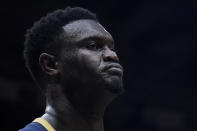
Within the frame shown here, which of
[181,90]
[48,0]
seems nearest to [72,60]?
[48,0]

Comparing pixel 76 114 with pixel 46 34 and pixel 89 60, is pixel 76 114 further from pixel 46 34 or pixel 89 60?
pixel 46 34

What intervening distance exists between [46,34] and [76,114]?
584 millimetres

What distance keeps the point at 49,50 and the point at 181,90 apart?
16.1 ft

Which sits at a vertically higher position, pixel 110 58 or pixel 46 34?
pixel 46 34

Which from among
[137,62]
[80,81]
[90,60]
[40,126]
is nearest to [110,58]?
[90,60]

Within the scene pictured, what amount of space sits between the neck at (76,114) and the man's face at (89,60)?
10 centimetres

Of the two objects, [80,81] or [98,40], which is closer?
[80,81]

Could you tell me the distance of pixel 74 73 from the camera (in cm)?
314

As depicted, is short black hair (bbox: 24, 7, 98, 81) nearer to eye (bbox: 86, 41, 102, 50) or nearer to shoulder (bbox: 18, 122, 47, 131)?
eye (bbox: 86, 41, 102, 50)

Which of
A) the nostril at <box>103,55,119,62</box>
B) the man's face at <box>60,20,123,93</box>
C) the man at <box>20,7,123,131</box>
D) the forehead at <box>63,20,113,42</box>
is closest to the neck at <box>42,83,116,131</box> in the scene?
the man at <box>20,7,123,131</box>

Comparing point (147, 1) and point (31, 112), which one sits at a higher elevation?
point (147, 1)

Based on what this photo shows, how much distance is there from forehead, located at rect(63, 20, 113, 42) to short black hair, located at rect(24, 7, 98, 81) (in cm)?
5

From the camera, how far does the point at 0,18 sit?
22.4 ft

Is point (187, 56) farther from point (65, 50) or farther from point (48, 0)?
point (65, 50)
